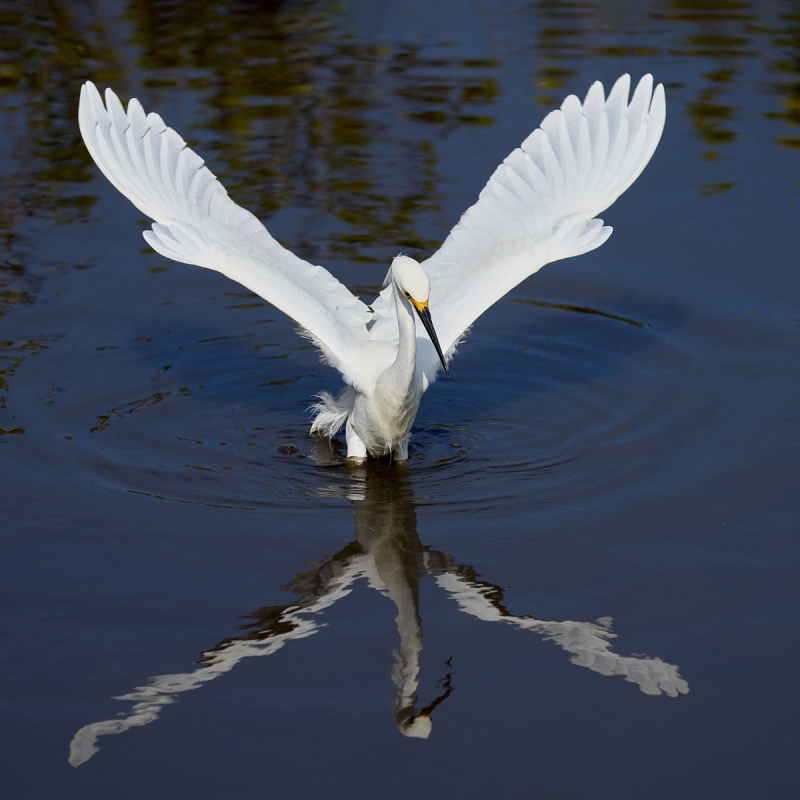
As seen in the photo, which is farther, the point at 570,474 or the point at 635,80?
the point at 635,80

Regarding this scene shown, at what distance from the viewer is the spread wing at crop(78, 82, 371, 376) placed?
20.5 feet

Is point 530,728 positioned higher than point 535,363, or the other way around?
point 530,728

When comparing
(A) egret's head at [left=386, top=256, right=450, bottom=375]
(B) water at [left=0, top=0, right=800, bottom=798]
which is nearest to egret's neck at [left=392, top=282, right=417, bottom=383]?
(A) egret's head at [left=386, top=256, right=450, bottom=375]

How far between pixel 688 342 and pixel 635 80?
14.2 ft

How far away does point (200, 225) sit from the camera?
655 centimetres

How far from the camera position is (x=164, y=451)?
256 inches

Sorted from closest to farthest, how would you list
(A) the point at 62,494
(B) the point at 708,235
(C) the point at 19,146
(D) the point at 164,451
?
(A) the point at 62,494 → (D) the point at 164,451 → (B) the point at 708,235 → (C) the point at 19,146

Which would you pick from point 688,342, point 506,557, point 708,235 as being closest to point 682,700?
point 506,557

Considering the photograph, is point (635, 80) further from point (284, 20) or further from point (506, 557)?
point (506, 557)

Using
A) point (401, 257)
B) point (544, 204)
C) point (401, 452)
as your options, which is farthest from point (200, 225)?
point (544, 204)

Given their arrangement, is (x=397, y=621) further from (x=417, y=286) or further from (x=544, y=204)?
(x=544, y=204)

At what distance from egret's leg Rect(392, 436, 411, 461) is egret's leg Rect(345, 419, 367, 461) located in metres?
0.19

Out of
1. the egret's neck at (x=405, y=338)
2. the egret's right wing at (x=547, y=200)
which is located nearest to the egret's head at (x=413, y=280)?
the egret's neck at (x=405, y=338)

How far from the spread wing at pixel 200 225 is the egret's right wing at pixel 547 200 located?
52 centimetres
